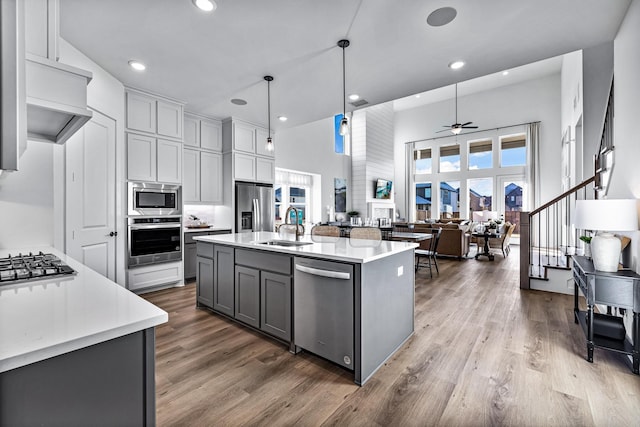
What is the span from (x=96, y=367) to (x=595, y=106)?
212 inches

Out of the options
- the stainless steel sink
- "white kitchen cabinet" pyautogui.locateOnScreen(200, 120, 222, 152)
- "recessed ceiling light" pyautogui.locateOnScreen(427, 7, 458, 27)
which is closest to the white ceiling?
"recessed ceiling light" pyautogui.locateOnScreen(427, 7, 458, 27)

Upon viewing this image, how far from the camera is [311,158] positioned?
773 centimetres

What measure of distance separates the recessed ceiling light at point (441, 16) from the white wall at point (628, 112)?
1.34 m

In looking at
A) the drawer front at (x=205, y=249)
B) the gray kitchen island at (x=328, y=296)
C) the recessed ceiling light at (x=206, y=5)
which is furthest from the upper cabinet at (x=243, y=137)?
the recessed ceiling light at (x=206, y=5)

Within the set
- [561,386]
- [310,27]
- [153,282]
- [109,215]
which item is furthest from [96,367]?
[153,282]

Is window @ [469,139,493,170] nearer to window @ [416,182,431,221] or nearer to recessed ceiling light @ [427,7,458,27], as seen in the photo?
window @ [416,182,431,221]

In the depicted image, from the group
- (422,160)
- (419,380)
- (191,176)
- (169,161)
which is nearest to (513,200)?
(422,160)

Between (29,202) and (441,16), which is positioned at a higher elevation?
(441,16)

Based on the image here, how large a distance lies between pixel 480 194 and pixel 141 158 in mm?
9785

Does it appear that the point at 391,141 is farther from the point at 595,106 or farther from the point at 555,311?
the point at 555,311

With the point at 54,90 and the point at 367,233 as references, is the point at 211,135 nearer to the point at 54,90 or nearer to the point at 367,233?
the point at 367,233

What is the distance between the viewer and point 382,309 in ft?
7.29

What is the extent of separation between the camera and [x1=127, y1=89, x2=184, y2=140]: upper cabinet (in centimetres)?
396

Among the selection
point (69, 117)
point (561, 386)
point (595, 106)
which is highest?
point (595, 106)
